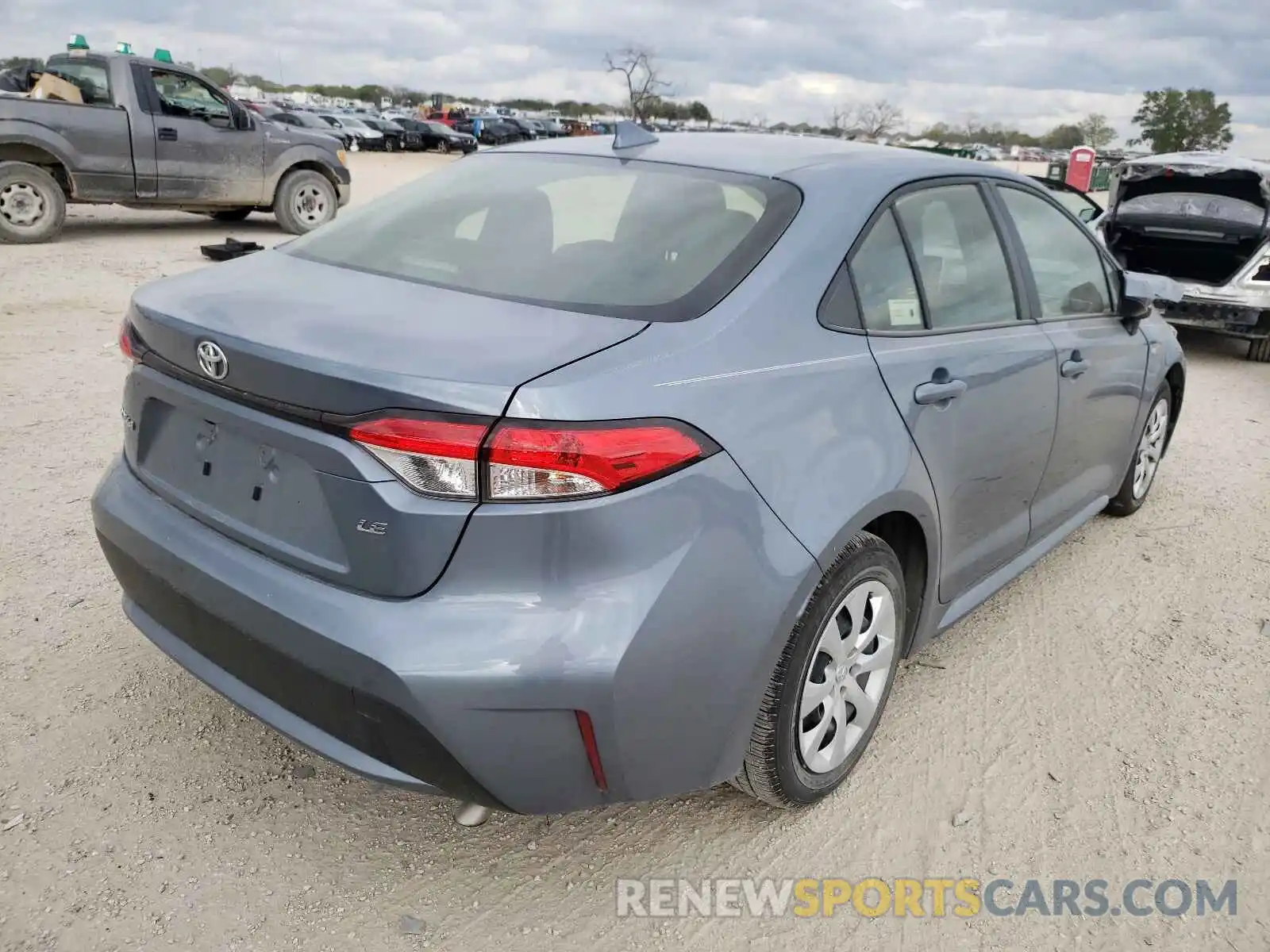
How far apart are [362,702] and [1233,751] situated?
2533 mm

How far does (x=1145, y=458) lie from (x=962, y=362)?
7.90ft

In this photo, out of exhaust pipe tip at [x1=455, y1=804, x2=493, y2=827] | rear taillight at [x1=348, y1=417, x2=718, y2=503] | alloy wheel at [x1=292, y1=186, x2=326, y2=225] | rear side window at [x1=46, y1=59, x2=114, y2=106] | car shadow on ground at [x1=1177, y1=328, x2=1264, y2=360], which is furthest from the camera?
alloy wheel at [x1=292, y1=186, x2=326, y2=225]

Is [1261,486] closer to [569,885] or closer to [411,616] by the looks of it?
[569,885]

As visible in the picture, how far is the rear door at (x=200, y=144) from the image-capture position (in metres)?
10.8

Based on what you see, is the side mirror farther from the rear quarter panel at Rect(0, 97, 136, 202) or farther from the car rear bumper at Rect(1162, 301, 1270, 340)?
the rear quarter panel at Rect(0, 97, 136, 202)

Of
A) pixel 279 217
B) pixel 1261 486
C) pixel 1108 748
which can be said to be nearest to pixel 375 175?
pixel 279 217

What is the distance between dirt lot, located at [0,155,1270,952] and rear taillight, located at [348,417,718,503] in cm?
103

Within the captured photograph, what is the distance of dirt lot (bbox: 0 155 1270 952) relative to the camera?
2.21 metres

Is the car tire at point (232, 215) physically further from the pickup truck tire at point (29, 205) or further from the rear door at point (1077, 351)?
the rear door at point (1077, 351)

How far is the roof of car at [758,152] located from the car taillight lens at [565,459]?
1.13 metres

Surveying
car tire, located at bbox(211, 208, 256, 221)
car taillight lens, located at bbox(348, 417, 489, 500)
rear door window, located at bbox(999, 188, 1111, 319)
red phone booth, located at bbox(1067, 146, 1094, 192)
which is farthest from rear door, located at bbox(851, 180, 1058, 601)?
red phone booth, located at bbox(1067, 146, 1094, 192)

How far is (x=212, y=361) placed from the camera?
2.14m

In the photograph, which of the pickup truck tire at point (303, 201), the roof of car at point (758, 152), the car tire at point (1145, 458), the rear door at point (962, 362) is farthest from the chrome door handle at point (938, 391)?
the pickup truck tire at point (303, 201)

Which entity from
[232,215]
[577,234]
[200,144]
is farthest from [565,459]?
[232,215]
